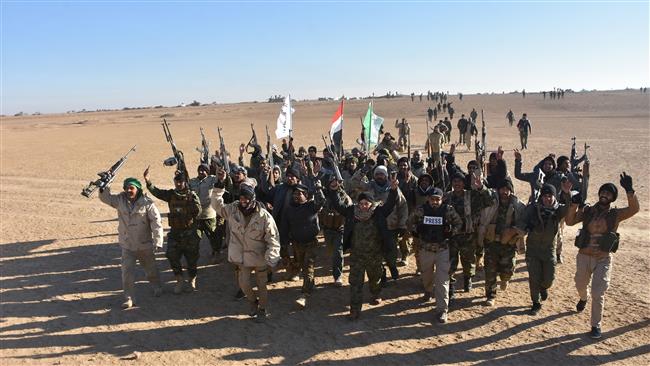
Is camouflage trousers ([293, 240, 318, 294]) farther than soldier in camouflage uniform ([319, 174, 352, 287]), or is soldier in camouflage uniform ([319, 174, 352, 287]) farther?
soldier in camouflage uniform ([319, 174, 352, 287])

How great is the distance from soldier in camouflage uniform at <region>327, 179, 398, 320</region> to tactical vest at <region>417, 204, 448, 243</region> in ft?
1.65

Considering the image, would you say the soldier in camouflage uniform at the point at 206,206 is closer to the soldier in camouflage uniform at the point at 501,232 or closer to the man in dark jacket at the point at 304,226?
the man in dark jacket at the point at 304,226

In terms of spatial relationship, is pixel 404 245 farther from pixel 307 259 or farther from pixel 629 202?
pixel 629 202

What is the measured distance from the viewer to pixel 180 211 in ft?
22.9

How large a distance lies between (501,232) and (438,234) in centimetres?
100

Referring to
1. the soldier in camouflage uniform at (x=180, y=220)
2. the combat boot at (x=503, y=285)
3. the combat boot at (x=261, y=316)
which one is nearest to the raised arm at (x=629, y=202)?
the combat boot at (x=503, y=285)

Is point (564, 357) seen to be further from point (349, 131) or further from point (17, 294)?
point (349, 131)

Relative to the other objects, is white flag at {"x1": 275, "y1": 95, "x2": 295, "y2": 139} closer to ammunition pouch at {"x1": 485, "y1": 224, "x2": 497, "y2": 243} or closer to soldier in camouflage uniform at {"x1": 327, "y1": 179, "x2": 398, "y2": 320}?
soldier in camouflage uniform at {"x1": 327, "y1": 179, "x2": 398, "y2": 320}

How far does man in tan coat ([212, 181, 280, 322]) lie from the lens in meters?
5.87

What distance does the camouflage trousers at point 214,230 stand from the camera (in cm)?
798

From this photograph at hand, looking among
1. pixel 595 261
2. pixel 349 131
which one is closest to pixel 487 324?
pixel 595 261

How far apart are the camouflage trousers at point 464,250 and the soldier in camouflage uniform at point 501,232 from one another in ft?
0.47

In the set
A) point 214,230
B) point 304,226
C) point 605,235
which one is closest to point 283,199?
point 304,226

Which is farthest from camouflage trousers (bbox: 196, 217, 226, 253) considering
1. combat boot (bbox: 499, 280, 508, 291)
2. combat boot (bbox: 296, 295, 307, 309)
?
combat boot (bbox: 499, 280, 508, 291)
